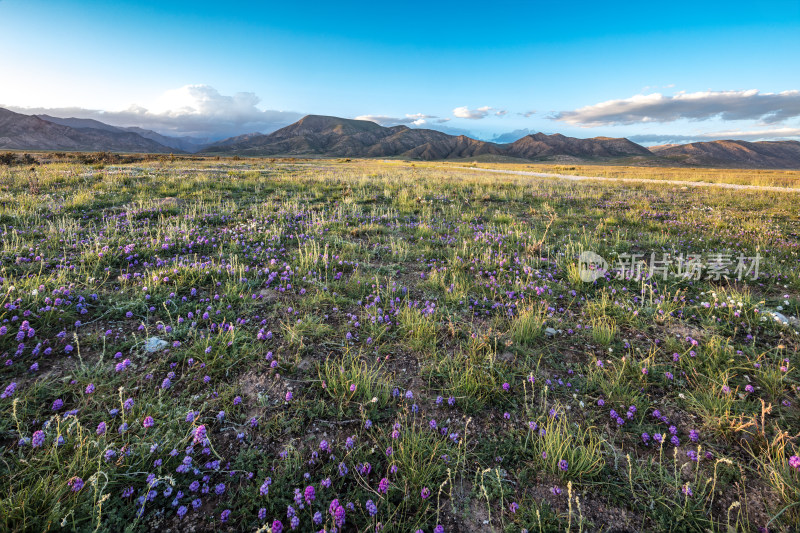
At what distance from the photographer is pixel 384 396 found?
2.99 m

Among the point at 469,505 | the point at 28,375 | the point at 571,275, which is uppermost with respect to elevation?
the point at 571,275

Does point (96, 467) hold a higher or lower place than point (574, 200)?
lower

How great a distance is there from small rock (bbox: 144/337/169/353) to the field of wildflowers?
0.06m

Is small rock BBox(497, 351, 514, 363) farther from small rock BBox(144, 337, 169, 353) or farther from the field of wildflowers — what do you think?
small rock BBox(144, 337, 169, 353)

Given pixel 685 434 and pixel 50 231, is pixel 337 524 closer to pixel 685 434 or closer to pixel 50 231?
pixel 685 434

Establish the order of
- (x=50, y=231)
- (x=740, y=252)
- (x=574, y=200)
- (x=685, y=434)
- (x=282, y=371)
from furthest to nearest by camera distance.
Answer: (x=574, y=200) < (x=740, y=252) < (x=50, y=231) < (x=282, y=371) < (x=685, y=434)

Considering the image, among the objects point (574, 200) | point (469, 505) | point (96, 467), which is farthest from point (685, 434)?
point (574, 200)

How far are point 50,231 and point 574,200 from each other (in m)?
17.5

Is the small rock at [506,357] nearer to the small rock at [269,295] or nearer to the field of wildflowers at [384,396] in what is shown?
the field of wildflowers at [384,396]

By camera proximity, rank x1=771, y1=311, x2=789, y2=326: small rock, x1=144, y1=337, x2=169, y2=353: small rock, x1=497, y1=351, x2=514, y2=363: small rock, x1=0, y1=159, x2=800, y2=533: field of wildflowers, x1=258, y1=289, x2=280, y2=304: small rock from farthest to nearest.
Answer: x1=258, y1=289, x2=280, y2=304: small rock
x1=771, y1=311, x2=789, y2=326: small rock
x1=497, y1=351, x2=514, y2=363: small rock
x1=144, y1=337, x2=169, y2=353: small rock
x1=0, y1=159, x2=800, y2=533: field of wildflowers

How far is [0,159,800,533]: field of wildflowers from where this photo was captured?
83.1 inches

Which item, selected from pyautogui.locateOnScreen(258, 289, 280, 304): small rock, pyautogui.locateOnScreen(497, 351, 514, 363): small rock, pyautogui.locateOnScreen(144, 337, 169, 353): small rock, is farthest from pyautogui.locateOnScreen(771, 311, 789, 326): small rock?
pyautogui.locateOnScreen(144, 337, 169, 353): small rock

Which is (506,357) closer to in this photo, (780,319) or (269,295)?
(269,295)

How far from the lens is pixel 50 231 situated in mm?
6777
